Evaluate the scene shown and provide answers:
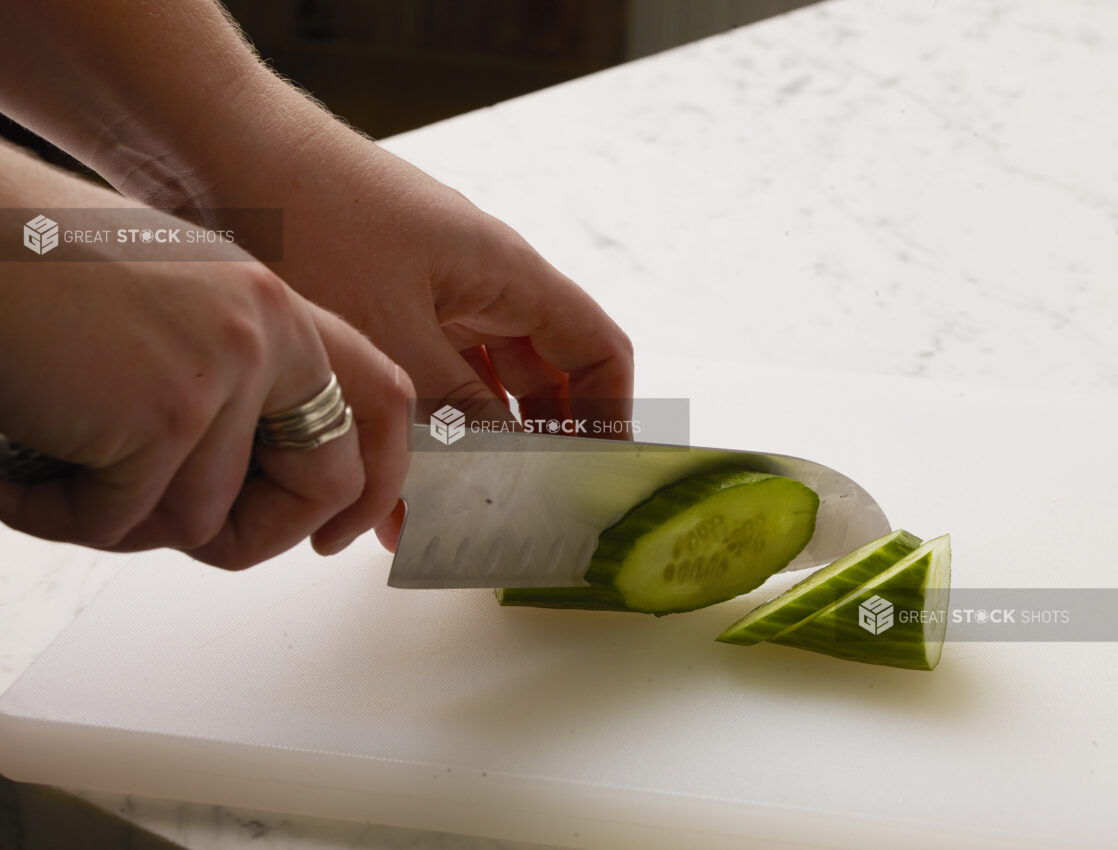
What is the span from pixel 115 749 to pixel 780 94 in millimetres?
2594

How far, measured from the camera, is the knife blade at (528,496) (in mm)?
1494

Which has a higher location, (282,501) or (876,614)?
(282,501)

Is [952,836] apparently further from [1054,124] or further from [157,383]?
[1054,124]

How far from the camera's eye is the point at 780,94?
3312 mm

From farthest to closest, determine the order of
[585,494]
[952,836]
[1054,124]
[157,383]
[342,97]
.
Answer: [342,97]
[1054,124]
[585,494]
[952,836]
[157,383]

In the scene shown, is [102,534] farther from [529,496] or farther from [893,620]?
[893,620]

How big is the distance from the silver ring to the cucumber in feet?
1.82

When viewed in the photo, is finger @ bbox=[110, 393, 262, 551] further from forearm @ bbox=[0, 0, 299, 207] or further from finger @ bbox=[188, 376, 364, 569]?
forearm @ bbox=[0, 0, 299, 207]

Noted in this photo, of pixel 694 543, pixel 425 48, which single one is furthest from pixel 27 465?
pixel 425 48

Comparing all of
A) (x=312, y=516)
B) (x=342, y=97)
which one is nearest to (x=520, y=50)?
(x=342, y=97)

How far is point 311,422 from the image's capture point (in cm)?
112

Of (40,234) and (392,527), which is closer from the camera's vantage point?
(40,234)

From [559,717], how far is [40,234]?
2.88ft

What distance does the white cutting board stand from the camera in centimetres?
140
